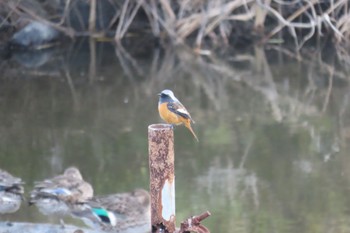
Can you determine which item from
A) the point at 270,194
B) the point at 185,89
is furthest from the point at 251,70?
the point at 270,194


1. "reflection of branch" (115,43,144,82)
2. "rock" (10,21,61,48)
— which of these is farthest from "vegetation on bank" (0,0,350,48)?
"reflection of branch" (115,43,144,82)

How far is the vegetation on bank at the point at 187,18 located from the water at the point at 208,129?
844 millimetres

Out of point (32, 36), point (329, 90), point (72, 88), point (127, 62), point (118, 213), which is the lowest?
point (118, 213)

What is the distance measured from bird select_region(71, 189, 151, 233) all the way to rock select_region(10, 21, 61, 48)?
31.6 feet

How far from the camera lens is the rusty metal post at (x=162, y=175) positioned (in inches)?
159

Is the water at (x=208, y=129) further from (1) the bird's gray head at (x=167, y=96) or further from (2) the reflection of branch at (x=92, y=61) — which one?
(1) the bird's gray head at (x=167, y=96)

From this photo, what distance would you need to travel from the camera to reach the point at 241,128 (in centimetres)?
1041

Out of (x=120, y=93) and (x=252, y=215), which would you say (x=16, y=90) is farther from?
(x=252, y=215)

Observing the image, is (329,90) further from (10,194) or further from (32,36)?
(32,36)

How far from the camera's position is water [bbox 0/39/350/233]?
25.8 ft

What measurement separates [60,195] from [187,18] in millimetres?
9136

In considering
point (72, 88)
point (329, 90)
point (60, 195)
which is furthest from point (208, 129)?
point (72, 88)

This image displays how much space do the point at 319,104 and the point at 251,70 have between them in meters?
2.75

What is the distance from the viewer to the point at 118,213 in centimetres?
718
